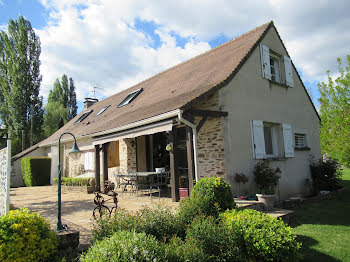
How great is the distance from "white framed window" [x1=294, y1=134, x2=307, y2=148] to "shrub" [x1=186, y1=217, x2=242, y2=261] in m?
8.46

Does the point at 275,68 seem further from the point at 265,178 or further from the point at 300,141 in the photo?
the point at 265,178

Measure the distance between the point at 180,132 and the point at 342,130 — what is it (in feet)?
37.0

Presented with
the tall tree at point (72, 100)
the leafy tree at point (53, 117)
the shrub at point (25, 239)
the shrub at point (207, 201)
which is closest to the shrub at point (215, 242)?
the shrub at point (207, 201)

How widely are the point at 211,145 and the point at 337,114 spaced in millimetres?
12321

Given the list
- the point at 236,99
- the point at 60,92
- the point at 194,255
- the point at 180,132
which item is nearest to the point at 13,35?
the point at 60,92

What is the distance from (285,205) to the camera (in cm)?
761

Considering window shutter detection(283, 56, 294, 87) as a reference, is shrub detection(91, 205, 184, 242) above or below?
below

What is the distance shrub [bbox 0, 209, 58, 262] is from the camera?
2.85 meters

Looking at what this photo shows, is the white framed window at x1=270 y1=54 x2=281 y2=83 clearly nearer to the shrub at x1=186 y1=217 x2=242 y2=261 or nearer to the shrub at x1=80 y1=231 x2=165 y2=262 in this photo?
the shrub at x1=186 y1=217 x2=242 y2=261

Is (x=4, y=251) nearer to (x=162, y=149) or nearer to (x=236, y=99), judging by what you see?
(x=236, y=99)

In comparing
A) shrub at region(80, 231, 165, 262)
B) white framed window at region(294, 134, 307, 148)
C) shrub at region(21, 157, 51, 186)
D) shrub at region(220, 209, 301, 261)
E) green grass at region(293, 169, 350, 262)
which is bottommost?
green grass at region(293, 169, 350, 262)

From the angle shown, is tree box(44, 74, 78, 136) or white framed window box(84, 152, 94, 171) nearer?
white framed window box(84, 152, 94, 171)

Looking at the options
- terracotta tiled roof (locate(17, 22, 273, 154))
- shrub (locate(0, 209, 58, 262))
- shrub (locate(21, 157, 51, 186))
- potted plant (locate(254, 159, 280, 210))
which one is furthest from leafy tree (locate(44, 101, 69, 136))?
shrub (locate(0, 209, 58, 262))

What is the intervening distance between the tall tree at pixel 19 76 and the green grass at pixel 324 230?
25.0m
